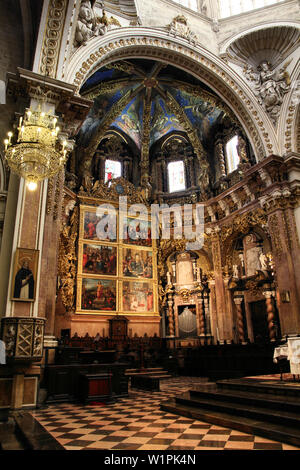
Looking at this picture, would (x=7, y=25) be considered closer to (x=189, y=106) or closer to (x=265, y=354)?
(x=189, y=106)

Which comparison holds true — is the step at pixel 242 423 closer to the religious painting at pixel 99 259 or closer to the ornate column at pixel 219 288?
the ornate column at pixel 219 288

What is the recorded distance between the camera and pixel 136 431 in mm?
5508

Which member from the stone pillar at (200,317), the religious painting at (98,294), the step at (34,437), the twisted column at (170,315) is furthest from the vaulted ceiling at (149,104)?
the step at (34,437)

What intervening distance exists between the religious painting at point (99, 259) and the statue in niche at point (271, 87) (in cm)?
1045

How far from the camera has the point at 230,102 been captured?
54.5 feet

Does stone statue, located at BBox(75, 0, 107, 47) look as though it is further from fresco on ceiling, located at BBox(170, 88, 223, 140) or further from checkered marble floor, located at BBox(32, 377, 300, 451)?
checkered marble floor, located at BBox(32, 377, 300, 451)

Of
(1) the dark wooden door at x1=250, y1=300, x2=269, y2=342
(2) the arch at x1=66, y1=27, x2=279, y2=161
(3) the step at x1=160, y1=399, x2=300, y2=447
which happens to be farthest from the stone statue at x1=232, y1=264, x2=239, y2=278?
(3) the step at x1=160, y1=399, x2=300, y2=447

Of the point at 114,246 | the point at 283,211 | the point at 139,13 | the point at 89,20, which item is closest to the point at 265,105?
the point at 283,211

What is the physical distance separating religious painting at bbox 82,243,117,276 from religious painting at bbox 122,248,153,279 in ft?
2.22

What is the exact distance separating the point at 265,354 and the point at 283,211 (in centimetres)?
590

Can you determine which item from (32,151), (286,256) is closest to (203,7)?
(286,256)

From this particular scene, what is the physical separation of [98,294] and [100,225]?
3789 mm

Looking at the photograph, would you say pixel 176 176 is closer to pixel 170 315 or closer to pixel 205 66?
pixel 205 66

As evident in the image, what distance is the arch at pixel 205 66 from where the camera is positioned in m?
14.5
